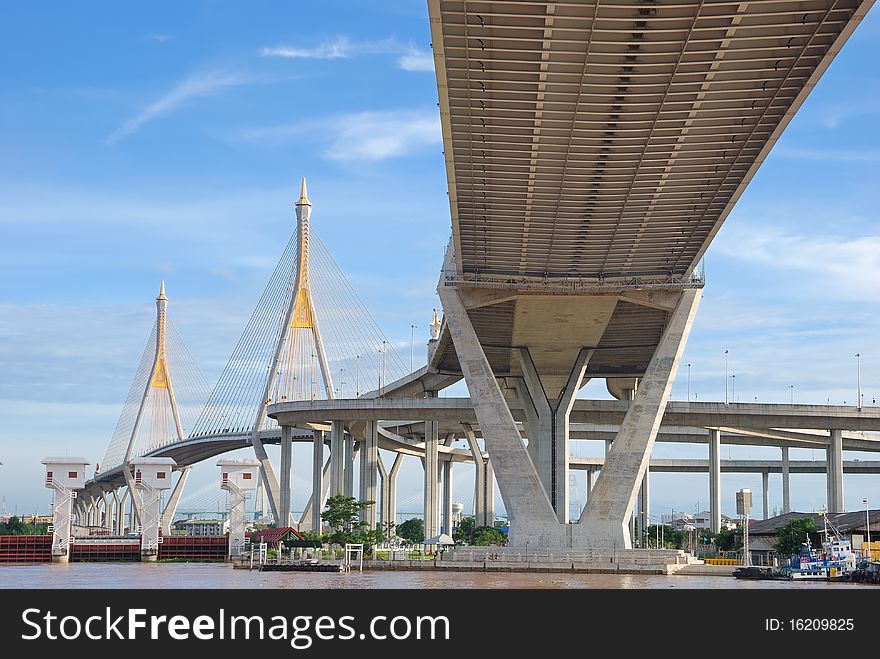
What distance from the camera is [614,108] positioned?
146 ft

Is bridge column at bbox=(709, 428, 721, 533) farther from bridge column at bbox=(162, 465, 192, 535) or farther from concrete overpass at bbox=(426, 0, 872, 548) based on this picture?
bridge column at bbox=(162, 465, 192, 535)

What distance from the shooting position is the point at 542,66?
40781 millimetres

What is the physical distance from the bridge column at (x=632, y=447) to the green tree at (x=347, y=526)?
61.3 ft

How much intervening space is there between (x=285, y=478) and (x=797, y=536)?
4581cm

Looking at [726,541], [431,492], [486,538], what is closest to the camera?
[486,538]

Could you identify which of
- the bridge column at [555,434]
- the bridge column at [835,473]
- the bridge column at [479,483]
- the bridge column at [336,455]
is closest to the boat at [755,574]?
the bridge column at [555,434]

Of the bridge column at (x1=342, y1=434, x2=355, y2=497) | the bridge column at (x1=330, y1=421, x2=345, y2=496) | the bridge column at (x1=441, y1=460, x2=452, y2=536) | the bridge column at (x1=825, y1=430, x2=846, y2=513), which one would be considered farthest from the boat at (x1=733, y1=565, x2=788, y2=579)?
the bridge column at (x1=441, y1=460, x2=452, y2=536)

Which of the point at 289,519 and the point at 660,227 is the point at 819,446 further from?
the point at 660,227

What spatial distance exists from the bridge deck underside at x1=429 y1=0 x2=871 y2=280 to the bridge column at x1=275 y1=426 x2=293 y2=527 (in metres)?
49.6

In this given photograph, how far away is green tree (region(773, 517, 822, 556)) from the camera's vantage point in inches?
2923

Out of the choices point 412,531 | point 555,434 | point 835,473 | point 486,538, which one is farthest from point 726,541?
point 412,531

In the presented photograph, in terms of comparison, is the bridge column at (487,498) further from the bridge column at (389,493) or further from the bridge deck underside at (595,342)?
the bridge deck underside at (595,342)

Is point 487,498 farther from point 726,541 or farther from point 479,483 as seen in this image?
point 726,541
